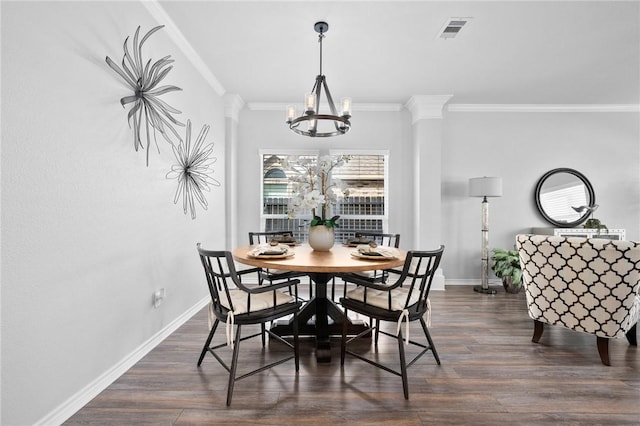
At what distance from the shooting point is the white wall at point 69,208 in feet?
4.25

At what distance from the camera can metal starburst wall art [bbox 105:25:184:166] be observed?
2.02m

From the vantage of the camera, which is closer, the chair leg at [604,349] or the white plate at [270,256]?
the white plate at [270,256]

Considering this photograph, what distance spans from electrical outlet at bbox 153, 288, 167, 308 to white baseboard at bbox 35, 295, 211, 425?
0.25 m

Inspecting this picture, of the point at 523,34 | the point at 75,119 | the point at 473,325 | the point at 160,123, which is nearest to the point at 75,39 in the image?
the point at 75,119

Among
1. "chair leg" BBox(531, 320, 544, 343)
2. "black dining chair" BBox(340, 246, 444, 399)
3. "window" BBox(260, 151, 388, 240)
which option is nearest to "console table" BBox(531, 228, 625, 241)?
"chair leg" BBox(531, 320, 544, 343)

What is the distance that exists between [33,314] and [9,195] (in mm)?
551

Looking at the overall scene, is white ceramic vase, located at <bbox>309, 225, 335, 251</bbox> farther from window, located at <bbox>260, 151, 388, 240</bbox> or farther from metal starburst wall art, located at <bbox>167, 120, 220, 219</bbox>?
window, located at <bbox>260, 151, 388, 240</bbox>

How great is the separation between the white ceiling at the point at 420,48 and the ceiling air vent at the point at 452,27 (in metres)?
0.06

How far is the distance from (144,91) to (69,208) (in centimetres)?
105

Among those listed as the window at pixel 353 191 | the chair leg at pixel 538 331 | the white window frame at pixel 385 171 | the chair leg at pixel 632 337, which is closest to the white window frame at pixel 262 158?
the window at pixel 353 191

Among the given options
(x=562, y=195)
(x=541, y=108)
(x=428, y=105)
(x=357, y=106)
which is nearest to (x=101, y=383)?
(x=357, y=106)

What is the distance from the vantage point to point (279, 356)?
7.39 ft

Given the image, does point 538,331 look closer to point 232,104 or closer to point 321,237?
point 321,237

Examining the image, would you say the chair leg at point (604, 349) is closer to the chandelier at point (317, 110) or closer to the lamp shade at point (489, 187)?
the lamp shade at point (489, 187)
